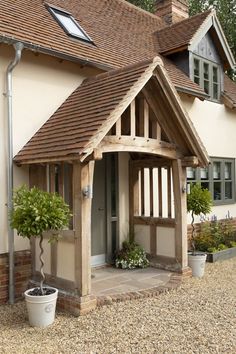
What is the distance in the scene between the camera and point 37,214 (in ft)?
17.4

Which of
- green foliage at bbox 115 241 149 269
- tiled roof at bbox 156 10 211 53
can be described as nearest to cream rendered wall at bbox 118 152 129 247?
green foliage at bbox 115 241 149 269

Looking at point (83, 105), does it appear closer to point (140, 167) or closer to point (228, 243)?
point (140, 167)

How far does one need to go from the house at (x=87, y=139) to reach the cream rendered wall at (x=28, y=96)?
20 millimetres

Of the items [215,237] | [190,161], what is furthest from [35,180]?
[215,237]

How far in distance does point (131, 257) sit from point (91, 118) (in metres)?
3.65

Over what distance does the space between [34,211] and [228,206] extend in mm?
8935

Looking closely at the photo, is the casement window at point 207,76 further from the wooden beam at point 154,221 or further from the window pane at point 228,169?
the wooden beam at point 154,221

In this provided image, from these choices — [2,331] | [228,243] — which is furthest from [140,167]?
[2,331]

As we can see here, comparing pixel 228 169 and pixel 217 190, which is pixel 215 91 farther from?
pixel 217 190

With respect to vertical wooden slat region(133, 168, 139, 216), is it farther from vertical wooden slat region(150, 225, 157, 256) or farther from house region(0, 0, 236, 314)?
vertical wooden slat region(150, 225, 157, 256)

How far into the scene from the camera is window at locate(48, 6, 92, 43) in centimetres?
904

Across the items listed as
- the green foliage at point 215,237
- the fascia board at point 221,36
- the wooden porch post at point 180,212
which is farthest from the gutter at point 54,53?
the fascia board at point 221,36

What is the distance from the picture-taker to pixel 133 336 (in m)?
5.02

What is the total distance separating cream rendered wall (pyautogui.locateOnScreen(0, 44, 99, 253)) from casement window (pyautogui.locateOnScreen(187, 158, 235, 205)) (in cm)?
528
